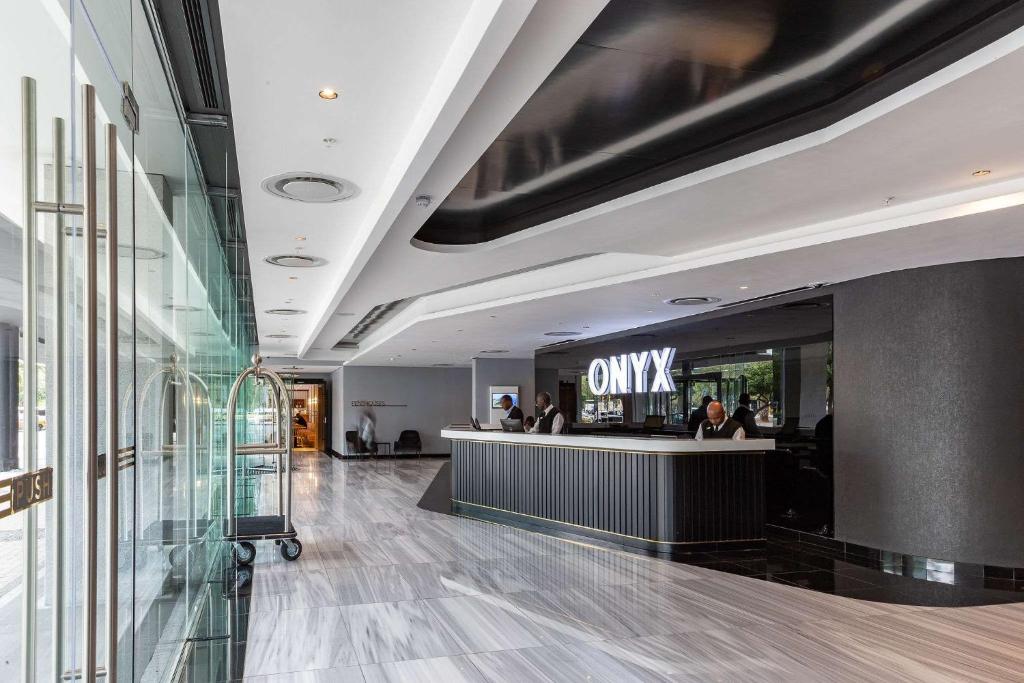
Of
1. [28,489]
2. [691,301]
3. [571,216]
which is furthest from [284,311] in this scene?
[28,489]

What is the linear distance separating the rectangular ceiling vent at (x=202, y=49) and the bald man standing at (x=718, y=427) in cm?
568

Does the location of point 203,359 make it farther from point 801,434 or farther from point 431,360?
point 431,360

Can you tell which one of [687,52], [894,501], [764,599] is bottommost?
[764,599]

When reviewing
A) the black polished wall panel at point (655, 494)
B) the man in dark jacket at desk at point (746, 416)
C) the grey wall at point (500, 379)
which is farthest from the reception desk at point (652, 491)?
the grey wall at point (500, 379)

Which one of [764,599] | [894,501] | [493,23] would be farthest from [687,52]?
[894,501]

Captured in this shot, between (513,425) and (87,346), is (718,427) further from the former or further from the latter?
(87,346)

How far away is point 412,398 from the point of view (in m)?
23.5

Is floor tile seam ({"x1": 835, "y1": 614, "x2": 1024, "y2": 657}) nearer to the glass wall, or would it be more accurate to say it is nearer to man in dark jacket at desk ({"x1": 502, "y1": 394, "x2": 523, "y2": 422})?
the glass wall

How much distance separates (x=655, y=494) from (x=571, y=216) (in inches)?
120

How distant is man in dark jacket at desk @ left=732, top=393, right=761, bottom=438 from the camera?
9680 mm

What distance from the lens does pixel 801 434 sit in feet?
28.5

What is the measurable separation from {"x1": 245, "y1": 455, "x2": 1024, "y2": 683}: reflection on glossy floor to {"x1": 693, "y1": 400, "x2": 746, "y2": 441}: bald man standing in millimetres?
1705

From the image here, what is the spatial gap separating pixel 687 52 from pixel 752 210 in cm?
219

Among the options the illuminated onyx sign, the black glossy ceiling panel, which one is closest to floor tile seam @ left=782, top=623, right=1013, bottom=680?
the black glossy ceiling panel
